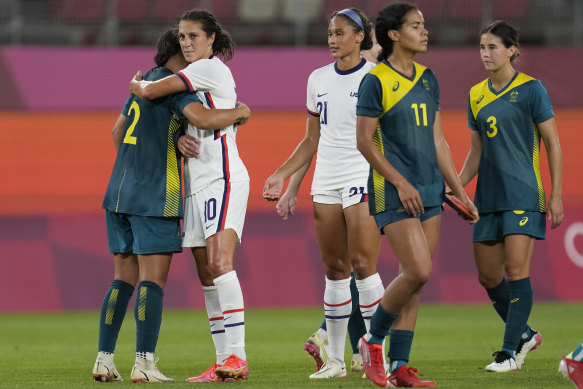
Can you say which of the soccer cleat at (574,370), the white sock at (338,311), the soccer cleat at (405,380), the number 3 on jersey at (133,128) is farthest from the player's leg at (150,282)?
the soccer cleat at (574,370)

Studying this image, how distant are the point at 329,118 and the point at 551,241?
24.8ft

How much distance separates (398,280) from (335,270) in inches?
50.2

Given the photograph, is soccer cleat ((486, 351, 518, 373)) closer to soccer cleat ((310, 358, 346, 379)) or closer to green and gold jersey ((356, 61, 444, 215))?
soccer cleat ((310, 358, 346, 379))

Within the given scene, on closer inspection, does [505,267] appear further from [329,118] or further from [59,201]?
[59,201]

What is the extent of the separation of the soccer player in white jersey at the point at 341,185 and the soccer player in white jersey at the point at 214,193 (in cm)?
36

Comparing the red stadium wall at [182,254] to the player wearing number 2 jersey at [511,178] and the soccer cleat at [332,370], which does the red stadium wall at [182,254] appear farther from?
the soccer cleat at [332,370]

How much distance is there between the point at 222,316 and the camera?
669cm

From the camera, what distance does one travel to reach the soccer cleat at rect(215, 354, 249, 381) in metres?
6.11

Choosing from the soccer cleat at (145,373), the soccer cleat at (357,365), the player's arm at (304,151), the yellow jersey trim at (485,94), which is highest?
the yellow jersey trim at (485,94)

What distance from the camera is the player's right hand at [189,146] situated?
6.39 meters

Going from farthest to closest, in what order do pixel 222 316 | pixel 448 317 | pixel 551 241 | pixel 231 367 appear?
pixel 551 241 < pixel 448 317 < pixel 222 316 < pixel 231 367

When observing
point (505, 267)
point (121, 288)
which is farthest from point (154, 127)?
point (505, 267)

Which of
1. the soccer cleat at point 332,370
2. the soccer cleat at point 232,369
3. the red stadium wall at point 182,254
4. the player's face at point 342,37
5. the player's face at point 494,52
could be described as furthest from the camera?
the red stadium wall at point 182,254

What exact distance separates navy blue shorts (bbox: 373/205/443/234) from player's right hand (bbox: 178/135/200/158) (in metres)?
1.34
